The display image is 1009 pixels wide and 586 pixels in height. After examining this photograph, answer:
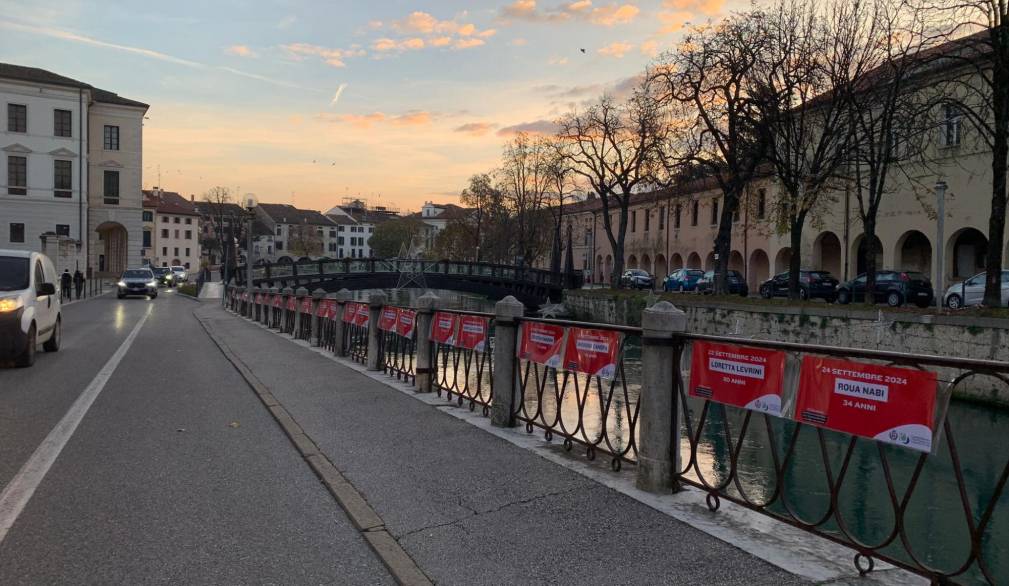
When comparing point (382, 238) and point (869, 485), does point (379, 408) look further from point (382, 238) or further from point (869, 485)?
point (382, 238)

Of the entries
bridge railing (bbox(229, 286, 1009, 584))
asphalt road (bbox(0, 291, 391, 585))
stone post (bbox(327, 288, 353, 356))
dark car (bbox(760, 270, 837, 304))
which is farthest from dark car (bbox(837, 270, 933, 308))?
asphalt road (bbox(0, 291, 391, 585))

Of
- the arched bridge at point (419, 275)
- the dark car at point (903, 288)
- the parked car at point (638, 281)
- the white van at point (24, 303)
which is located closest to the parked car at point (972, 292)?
the dark car at point (903, 288)

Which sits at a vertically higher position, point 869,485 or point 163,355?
point 163,355

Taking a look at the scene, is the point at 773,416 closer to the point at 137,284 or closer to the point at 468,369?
the point at 468,369

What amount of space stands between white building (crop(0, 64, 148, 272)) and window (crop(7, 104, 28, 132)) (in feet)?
0.21

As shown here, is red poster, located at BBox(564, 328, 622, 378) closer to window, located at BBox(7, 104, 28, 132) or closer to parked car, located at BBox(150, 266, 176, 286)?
window, located at BBox(7, 104, 28, 132)

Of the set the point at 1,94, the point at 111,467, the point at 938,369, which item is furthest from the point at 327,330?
the point at 1,94

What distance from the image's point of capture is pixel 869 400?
3.87 m

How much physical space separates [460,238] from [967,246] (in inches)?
2229

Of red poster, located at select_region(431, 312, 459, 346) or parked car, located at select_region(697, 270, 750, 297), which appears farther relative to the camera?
parked car, located at select_region(697, 270, 750, 297)

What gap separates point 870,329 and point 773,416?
16054mm

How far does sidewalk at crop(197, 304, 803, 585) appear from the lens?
13.4 feet

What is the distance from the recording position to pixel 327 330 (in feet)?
54.1

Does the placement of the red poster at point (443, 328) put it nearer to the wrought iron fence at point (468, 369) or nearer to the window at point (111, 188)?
the wrought iron fence at point (468, 369)
